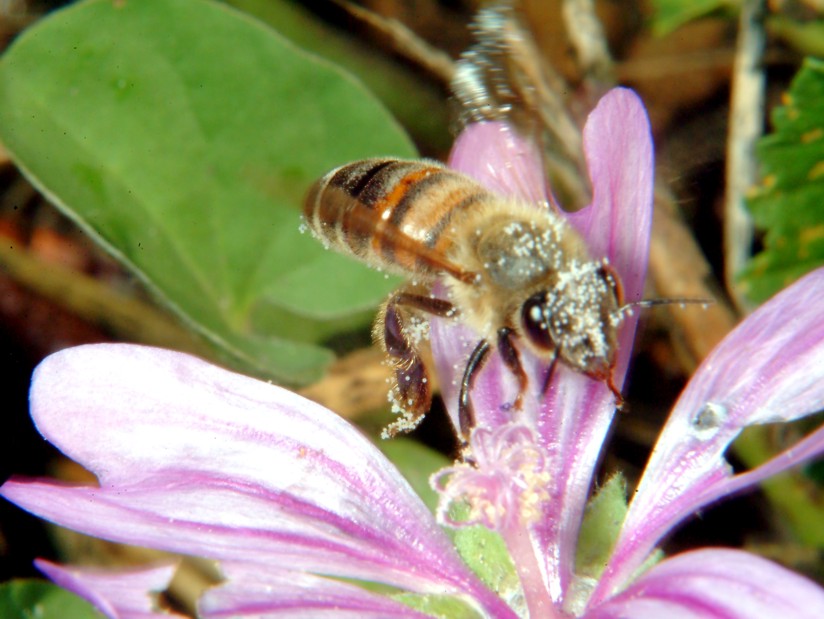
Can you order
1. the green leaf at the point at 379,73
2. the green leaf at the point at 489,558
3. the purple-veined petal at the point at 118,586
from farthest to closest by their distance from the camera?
the green leaf at the point at 379,73
the green leaf at the point at 489,558
the purple-veined petal at the point at 118,586

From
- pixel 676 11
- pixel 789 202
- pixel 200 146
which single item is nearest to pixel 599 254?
pixel 789 202

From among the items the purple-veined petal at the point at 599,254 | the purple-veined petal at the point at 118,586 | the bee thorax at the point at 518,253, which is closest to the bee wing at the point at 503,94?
the purple-veined petal at the point at 599,254

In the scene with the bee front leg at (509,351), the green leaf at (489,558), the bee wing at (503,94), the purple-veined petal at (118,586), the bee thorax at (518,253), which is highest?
the bee wing at (503,94)

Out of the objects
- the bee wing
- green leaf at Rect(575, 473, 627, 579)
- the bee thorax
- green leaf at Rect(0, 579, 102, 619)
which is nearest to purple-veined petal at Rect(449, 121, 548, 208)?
the bee wing

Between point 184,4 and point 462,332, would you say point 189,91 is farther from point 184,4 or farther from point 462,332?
point 462,332

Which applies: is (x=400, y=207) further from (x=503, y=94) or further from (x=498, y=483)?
(x=498, y=483)

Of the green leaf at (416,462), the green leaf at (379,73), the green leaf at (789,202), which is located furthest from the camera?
the green leaf at (379,73)

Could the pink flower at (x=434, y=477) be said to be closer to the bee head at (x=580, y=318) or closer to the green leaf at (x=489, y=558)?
the green leaf at (x=489, y=558)
